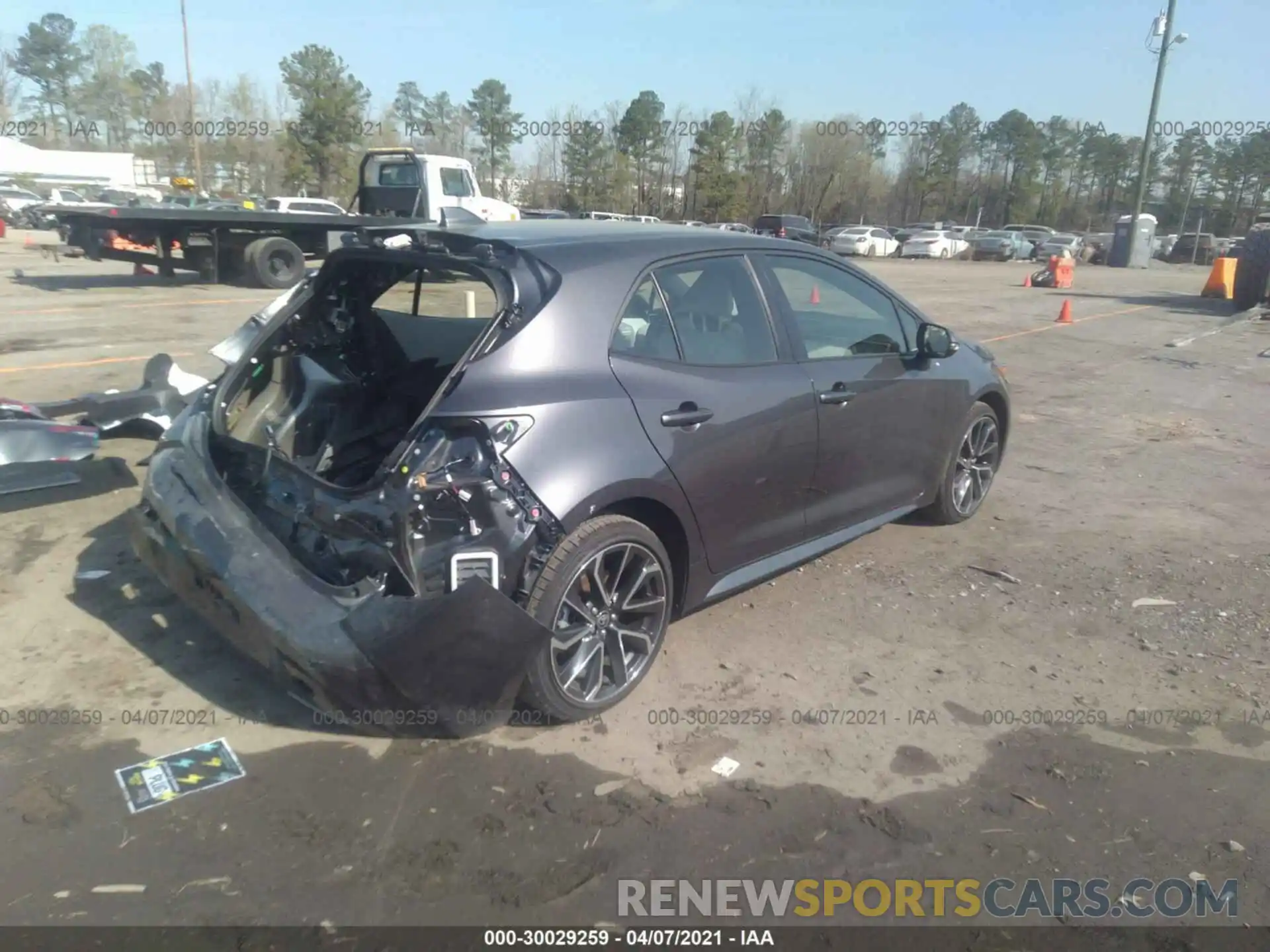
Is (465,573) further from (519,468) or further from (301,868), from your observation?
(301,868)

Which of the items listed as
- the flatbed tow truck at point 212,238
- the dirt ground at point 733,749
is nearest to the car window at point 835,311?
the dirt ground at point 733,749

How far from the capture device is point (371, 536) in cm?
318

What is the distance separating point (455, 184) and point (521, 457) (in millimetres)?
18143

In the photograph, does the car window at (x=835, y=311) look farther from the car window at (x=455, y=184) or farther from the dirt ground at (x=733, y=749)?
the car window at (x=455, y=184)

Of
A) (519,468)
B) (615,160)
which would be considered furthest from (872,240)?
(519,468)

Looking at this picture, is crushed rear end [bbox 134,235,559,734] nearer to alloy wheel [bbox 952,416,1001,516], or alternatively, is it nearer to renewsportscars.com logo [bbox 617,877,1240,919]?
renewsportscars.com logo [bbox 617,877,1240,919]

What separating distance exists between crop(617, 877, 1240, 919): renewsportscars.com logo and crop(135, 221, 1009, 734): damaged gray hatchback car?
2.80ft

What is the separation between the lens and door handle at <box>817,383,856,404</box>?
4281mm

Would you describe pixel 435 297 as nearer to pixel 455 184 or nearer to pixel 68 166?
pixel 455 184

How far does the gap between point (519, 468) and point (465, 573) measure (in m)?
0.38

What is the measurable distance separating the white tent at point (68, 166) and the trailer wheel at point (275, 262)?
5079 centimetres

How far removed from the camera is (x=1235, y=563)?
5316 mm

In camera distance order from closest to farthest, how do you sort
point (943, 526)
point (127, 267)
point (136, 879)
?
point (136, 879)
point (943, 526)
point (127, 267)

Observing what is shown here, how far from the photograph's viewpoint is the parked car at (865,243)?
1618 inches
